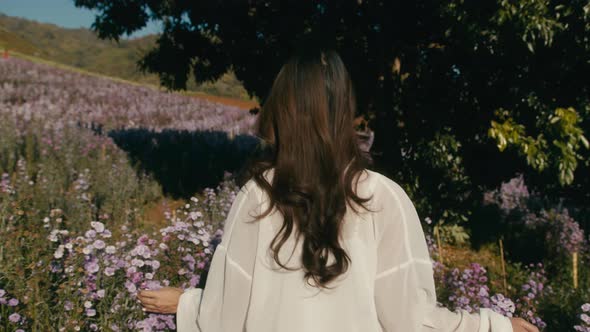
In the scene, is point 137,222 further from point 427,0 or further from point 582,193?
point 582,193

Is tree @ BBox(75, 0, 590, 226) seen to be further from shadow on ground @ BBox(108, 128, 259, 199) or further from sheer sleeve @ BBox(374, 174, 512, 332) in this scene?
sheer sleeve @ BBox(374, 174, 512, 332)

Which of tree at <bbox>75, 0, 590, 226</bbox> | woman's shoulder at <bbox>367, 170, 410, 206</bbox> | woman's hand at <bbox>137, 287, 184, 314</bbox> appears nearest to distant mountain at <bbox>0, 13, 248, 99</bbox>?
tree at <bbox>75, 0, 590, 226</bbox>

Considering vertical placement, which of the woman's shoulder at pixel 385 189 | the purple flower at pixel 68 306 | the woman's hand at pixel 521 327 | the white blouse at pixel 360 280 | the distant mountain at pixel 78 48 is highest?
the distant mountain at pixel 78 48

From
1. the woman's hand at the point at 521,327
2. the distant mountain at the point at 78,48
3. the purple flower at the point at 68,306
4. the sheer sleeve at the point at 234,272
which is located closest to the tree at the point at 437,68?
the woman's hand at the point at 521,327

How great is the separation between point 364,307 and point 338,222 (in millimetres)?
412

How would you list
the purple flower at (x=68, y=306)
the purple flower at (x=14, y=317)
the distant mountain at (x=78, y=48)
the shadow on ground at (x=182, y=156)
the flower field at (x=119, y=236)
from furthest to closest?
1. the distant mountain at (x=78, y=48)
2. the shadow on ground at (x=182, y=156)
3. the flower field at (x=119, y=236)
4. the purple flower at (x=68, y=306)
5. the purple flower at (x=14, y=317)

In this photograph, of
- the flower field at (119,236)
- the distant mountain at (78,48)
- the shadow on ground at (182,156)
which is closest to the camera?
the flower field at (119,236)

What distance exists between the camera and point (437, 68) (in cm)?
600

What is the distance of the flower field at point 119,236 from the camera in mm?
3027

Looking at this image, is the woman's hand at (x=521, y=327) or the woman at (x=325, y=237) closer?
the woman at (x=325, y=237)

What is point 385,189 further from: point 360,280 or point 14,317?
point 14,317

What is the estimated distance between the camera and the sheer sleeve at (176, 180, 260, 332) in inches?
80.5

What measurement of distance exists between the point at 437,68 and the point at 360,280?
468 cm

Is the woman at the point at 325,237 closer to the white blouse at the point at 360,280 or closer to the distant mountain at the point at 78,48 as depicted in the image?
the white blouse at the point at 360,280
